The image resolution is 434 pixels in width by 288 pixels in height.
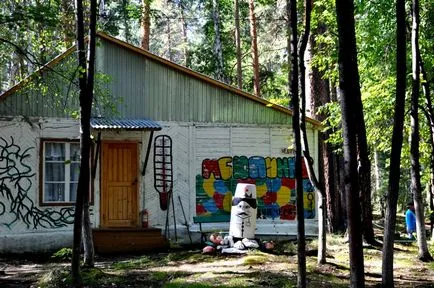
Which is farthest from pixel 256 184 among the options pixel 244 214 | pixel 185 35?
pixel 185 35

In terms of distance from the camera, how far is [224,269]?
32.7ft

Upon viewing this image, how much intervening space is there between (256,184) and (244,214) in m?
2.52

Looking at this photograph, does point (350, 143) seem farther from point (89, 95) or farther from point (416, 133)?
point (416, 133)

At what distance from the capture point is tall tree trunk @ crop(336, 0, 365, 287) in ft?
15.0

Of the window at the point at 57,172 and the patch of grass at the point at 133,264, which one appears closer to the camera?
the patch of grass at the point at 133,264

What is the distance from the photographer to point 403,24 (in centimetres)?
781

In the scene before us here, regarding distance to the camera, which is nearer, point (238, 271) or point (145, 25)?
point (238, 271)

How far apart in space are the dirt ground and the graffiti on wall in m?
0.93

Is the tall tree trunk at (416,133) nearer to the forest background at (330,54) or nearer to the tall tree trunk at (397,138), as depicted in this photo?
the forest background at (330,54)

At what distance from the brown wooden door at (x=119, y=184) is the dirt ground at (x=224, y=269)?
1.45 metres

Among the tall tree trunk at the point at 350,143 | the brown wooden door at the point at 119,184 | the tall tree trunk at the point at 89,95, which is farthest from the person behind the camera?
the brown wooden door at the point at 119,184

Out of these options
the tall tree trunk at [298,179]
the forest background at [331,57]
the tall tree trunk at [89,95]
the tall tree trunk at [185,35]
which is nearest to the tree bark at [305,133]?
the tall tree trunk at [298,179]

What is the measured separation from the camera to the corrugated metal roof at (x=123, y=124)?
12.6 meters

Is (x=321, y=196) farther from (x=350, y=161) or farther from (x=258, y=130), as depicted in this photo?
(x=350, y=161)
